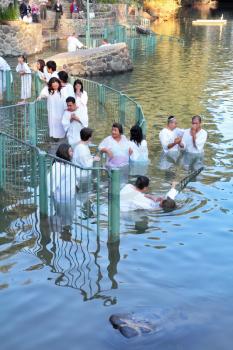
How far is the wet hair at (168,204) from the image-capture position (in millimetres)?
9977

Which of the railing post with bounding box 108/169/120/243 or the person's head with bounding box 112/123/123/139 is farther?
the person's head with bounding box 112/123/123/139

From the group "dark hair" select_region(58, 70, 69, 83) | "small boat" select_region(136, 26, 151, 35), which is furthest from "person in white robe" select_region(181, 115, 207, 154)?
"small boat" select_region(136, 26, 151, 35)

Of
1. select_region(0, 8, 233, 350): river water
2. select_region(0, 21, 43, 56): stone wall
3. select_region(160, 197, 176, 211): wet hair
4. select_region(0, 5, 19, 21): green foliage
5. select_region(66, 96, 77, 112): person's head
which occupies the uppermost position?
select_region(0, 5, 19, 21): green foliage

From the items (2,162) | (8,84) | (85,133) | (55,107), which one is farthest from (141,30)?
(2,162)

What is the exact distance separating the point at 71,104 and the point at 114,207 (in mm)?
4778

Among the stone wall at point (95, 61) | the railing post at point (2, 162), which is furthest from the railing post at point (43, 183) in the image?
the stone wall at point (95, 61)

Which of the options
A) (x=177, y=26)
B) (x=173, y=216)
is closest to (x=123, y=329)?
(x=173, y=216)

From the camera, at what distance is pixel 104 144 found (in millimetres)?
11609

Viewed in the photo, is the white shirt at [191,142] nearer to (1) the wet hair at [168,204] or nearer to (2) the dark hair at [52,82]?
(2) the dark hair at [52,82]

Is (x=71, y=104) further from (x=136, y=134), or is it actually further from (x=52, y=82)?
(x=136, y=134)

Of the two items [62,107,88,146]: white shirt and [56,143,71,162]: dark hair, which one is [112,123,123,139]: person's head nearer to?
[62,107,88,146]: white shirt

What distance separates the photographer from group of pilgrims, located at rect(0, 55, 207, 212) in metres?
9.48

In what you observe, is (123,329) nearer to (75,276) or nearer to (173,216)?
(75,276)

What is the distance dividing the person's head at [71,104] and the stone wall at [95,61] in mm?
9778
